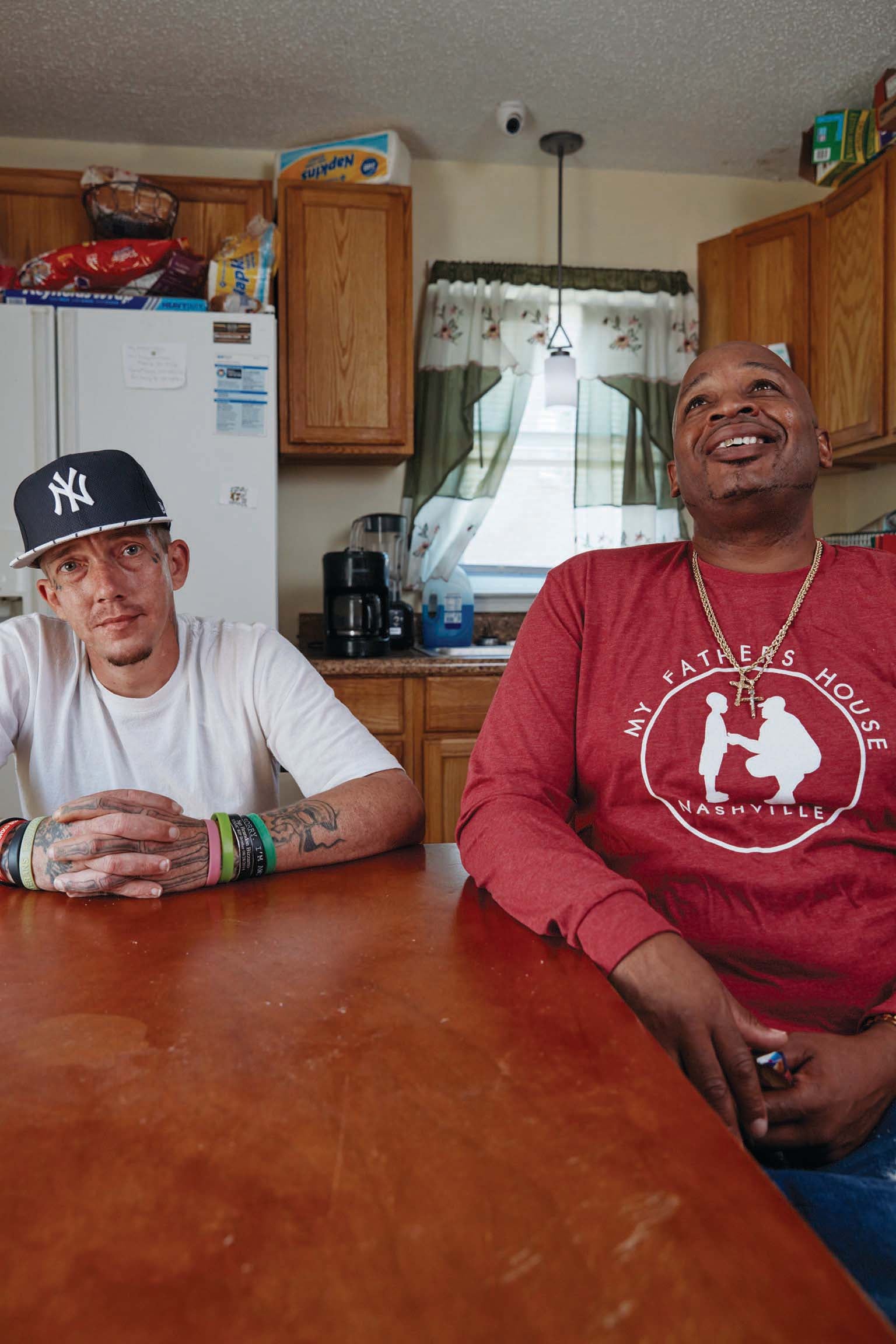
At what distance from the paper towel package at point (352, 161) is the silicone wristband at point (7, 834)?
2.76 metres

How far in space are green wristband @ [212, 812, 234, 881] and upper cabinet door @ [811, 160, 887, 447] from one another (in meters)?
2.69

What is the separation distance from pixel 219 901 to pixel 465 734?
2.03m

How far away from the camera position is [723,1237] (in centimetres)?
44

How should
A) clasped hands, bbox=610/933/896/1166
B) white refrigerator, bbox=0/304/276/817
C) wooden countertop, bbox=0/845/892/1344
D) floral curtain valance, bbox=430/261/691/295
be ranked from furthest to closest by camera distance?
floral curtain valance, bbox=430/261/691/295, white refrigerator, bbox=0/304/276/817, clasped hands, bbox=610/933/896/1166, wooden countertop, bbox=0/845/892/1344

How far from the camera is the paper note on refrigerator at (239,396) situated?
9.34 ft

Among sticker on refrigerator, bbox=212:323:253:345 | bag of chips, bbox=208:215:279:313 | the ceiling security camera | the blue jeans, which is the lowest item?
the blue jeans

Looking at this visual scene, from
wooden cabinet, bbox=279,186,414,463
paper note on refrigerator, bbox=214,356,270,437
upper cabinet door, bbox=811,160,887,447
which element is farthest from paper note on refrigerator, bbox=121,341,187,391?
upper cabinet door, bbox=811,160,887,447

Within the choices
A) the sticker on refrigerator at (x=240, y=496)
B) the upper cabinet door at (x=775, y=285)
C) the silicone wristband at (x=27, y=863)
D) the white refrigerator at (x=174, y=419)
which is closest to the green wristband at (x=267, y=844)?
the silicone wristband at (x=27, y=863)

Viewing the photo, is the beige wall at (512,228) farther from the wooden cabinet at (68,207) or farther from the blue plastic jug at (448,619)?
the blue plastic jug at (448,619)

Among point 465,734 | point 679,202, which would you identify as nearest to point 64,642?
point 465,734

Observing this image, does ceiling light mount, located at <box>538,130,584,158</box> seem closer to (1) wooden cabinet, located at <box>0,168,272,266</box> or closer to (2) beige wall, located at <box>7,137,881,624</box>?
(2) beige wall, located at <box>7,137,881,624</box>

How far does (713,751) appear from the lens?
1115 millimetres

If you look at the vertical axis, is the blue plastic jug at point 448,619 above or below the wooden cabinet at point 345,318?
below

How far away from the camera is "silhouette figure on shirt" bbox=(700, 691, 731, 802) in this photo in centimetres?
111
